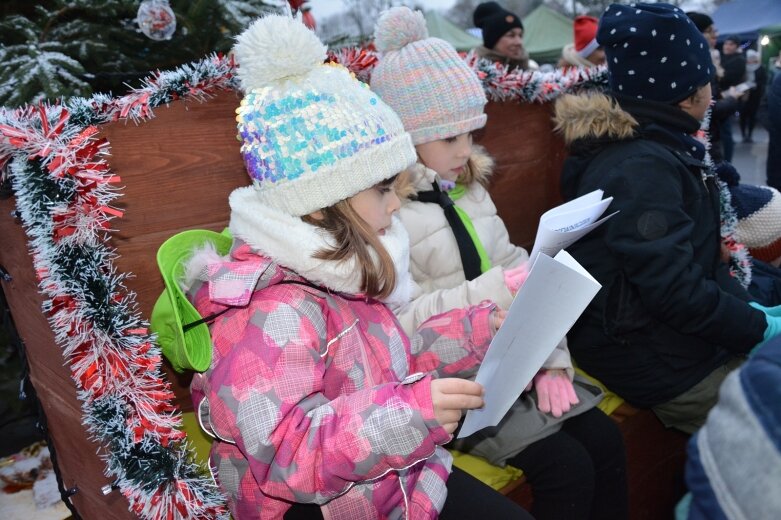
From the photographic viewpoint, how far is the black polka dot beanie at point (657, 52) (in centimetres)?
184

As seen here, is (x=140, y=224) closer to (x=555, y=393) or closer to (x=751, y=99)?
(x=555, y=393)

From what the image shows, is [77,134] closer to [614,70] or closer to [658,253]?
[658,253]

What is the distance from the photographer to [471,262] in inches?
74.2

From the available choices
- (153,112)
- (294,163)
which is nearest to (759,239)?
(294,163)

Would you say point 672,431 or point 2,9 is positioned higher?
point 2,9

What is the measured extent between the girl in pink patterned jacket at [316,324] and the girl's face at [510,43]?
3.75 m

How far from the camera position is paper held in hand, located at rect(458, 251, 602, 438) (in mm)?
1085

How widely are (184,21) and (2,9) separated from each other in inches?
27.8

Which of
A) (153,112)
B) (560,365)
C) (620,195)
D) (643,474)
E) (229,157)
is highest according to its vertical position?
(153,112)

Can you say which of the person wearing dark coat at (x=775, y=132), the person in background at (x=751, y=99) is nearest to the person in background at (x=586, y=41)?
the person wearing dark coat at (x=775, y=132)

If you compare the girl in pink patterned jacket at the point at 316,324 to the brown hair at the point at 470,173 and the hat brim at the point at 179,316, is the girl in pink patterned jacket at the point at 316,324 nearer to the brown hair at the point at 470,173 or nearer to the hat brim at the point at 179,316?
the hat brim at the point at 179,316

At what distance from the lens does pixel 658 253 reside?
5.41ft

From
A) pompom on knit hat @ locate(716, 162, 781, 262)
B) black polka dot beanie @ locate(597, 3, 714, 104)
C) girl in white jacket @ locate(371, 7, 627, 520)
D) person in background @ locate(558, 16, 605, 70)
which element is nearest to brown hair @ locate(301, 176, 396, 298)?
girl in white jacket @ locate(371, 7, 627, 520)

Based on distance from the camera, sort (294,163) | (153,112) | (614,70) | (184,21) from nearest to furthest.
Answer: (294,163)
(153,112)
(614,70)
(184,21)
